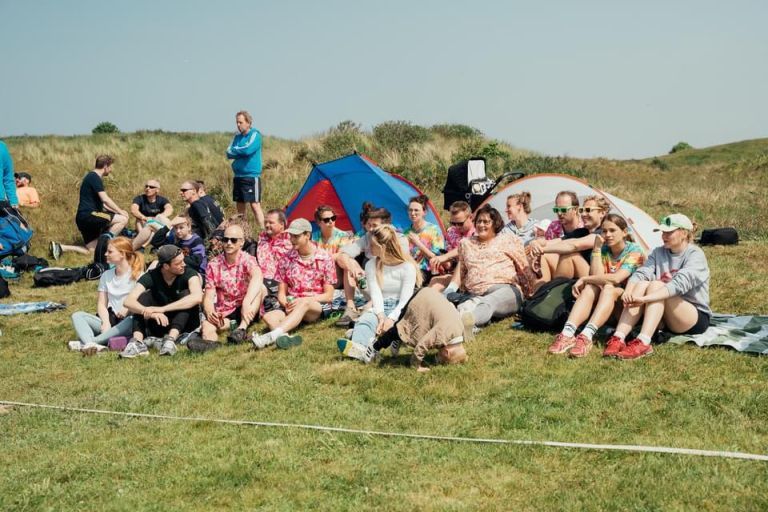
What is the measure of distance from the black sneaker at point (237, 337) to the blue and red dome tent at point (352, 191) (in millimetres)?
3317

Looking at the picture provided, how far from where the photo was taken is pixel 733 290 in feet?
23.9

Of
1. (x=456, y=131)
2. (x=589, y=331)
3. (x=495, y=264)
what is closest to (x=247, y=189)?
(x=495, y=264)

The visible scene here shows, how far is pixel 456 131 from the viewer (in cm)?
2036

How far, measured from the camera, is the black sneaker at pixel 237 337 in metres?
6.70

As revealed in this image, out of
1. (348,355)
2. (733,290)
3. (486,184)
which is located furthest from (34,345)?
(733,290)

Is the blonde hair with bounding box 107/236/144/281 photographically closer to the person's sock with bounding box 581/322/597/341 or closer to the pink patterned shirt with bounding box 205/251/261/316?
the pink patterned shirt with bounding box 205/251/261/316

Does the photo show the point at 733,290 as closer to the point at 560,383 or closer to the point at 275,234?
the point at 560,383

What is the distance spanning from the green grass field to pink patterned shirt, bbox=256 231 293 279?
105 centimetres

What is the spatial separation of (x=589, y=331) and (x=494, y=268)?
4.30 feet

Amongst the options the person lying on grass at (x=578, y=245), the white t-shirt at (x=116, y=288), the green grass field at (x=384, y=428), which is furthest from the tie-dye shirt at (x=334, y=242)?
the person lying on grass at (x=578, y=245)

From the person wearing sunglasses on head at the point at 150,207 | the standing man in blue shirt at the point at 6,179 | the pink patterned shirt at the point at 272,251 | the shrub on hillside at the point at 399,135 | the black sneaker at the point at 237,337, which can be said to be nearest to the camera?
the black sneaker at the point at 237,337

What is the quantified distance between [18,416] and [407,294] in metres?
Answer: 2.92

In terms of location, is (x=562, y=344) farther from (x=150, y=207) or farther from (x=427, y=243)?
(x=150, y=207)

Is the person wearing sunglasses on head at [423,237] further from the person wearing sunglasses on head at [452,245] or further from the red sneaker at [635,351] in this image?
the red sneaker at [635,351]
